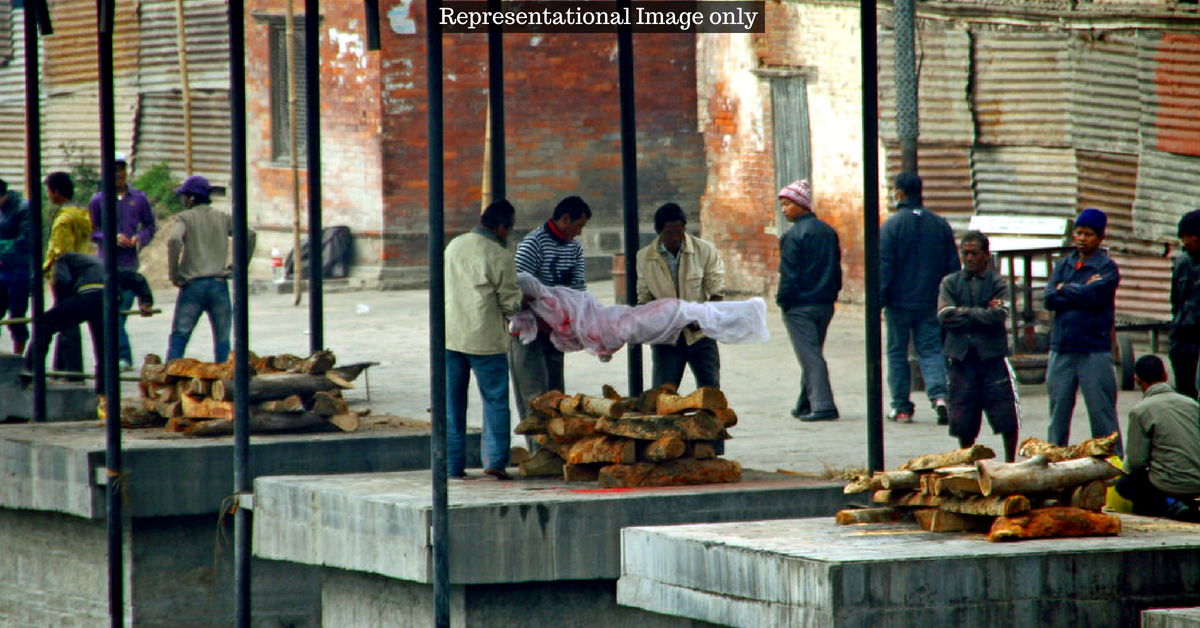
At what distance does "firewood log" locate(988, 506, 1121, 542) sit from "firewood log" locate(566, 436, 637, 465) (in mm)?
2202

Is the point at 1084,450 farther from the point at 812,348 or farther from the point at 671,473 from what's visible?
the point at 812,348

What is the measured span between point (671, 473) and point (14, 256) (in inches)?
333

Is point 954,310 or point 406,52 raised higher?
point 406,52

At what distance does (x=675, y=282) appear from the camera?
1057 centimetres

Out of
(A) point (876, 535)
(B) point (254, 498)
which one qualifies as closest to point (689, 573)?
(A) point (876, 535)

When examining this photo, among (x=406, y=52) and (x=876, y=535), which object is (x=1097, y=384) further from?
(x=406, y=52)

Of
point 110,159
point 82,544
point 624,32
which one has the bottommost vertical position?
point 82,544

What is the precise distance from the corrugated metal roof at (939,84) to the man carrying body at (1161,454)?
9952mm

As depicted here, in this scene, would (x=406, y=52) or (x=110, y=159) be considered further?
(x=406, y=52)

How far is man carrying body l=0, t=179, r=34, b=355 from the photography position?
14773mm

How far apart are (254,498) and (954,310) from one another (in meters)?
4.25

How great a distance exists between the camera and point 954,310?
407 inches

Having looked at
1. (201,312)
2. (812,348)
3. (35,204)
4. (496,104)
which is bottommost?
(812,348)

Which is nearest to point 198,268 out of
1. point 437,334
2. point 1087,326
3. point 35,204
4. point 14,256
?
point 14,256
